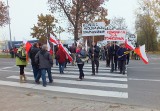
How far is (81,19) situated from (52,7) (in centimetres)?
397

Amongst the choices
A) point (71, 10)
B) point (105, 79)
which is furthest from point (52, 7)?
point (105, 79)

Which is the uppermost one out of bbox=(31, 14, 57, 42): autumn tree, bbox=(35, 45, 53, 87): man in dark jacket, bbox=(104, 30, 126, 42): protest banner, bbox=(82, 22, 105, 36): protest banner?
bbox=(31, 14, 57, 42): autumn tree

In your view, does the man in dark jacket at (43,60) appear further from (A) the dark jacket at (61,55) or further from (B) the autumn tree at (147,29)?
(B) the autumn tree at (147,29)

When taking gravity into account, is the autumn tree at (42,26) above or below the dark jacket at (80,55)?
above

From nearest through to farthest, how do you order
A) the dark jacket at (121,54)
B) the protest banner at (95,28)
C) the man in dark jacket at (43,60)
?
1. the man in dark jacket at (43,60)
2. the dark jacket at (121,54)
3. the protest banner at (95,28)

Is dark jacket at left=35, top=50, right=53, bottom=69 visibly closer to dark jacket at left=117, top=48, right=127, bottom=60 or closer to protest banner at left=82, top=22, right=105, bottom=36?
dark jacket at left=117, top=48, right=127, bottom=60

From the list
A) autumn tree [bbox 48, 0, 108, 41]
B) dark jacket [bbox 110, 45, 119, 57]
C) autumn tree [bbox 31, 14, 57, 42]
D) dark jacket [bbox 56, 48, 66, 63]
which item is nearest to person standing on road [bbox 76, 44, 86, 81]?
dark jacket [bbox 56, 48, 66, 63]

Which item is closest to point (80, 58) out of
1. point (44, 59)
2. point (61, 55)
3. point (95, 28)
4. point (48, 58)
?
point (48, 58)

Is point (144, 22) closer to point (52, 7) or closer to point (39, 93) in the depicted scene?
point (52, 7)

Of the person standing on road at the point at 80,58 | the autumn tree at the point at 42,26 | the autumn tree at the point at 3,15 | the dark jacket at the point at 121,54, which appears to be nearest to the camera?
the person standing on road at the point at 80,58

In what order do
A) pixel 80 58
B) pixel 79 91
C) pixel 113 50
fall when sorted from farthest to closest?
1. pixel 113 50
2. pixel 80 58
3. pixel 79 91

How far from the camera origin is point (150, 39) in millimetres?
71938

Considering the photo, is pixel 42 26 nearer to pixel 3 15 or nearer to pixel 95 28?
pixel 3 15

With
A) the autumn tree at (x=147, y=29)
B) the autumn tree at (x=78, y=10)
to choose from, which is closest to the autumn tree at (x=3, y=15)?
the autumn tree at (x=78, y=10)
